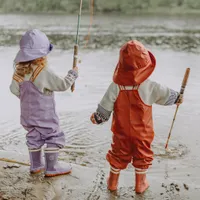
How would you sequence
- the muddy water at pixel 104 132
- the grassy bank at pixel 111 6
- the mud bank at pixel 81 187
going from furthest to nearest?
1. the grassy bank at pixel 111 6
2. the muddy water at pixel 104 132
3. the mud bank at pixel 81 187

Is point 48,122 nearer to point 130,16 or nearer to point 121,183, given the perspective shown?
point 121,183

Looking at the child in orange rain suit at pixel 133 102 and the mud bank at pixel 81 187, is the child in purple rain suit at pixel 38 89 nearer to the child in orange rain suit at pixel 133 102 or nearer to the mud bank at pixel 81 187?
the mud bank at pixel 81 187

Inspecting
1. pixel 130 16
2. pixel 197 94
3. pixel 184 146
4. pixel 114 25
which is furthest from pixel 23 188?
pixel 130 16

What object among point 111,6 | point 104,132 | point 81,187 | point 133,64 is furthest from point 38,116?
point 111,6

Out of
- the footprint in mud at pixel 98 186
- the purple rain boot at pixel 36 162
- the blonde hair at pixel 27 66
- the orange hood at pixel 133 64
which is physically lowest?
the footprint in mud at pixel 98 186

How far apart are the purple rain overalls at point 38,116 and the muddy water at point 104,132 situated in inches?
27.7

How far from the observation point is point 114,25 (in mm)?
21469

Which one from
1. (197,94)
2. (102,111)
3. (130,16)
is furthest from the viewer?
(130,16)

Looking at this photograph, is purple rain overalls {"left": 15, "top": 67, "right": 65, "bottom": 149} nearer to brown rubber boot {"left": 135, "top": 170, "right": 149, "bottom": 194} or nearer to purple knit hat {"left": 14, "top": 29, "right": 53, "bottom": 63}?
purple knit hat {"left": 14, "top": 29, "right": 53, "bottom": 63}

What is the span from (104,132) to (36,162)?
1780 millimetres

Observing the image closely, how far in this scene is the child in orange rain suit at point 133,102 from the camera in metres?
3.31

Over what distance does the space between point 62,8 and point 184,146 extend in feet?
83.5

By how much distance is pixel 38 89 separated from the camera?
3572 mm

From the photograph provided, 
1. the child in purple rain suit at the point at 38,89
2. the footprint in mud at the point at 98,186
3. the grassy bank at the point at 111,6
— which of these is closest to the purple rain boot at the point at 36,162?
the child in purple rain suit at the point at 38,89
